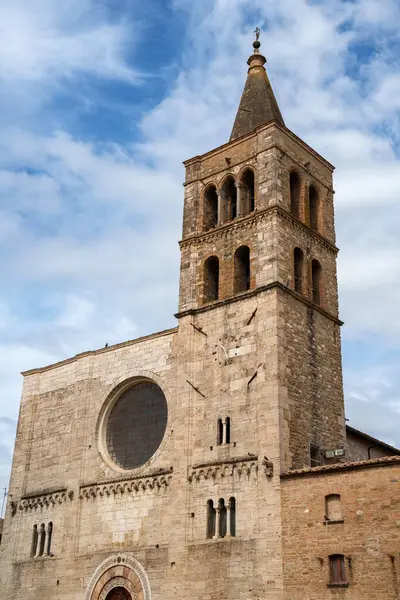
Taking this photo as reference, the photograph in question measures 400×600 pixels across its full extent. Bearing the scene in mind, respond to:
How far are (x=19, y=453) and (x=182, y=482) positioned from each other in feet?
30.1

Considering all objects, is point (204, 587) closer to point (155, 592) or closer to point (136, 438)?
point (155, 592)

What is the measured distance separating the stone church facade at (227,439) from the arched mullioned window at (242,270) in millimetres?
80

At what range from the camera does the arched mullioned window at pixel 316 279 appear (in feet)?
88.2

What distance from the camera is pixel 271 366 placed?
23.1 meters

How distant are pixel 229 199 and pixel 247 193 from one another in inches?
35.1

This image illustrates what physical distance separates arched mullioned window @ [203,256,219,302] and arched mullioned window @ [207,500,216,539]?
739 cm

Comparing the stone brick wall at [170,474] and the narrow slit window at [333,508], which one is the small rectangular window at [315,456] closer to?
the stone brick wall at [170,474]

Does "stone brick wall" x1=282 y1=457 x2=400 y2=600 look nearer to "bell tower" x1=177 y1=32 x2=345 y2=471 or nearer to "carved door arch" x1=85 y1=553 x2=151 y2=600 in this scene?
"bell tower" x1=177 y1=32 x2=345 y2=471

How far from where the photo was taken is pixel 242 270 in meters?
26.5

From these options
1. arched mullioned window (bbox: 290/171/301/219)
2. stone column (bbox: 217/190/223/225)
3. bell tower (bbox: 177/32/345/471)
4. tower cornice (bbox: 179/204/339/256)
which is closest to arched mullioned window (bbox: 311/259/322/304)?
bell tower (bbox: 177/32/345/471)

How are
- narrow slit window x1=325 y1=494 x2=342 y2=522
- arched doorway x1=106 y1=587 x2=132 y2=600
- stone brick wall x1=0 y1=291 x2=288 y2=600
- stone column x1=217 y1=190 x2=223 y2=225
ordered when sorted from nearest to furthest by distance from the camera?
narrow slit window x1=325 y1=494 x2=342 y2=522 < stone brick wall x1=0 y1=291 x2=288 y2=600 < arched doorway x1=106 y1=587 x2=132 y2=600 < stone column x1=217 y1=190 x2=223 y2=225

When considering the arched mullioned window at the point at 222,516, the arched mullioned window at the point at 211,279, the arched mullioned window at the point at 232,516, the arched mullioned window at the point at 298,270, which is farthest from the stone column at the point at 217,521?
the arched mullioned window at the point at 298,270

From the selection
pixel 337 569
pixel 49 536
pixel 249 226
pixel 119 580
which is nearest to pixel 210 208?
pixel 249 226

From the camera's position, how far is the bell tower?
2314 cm
